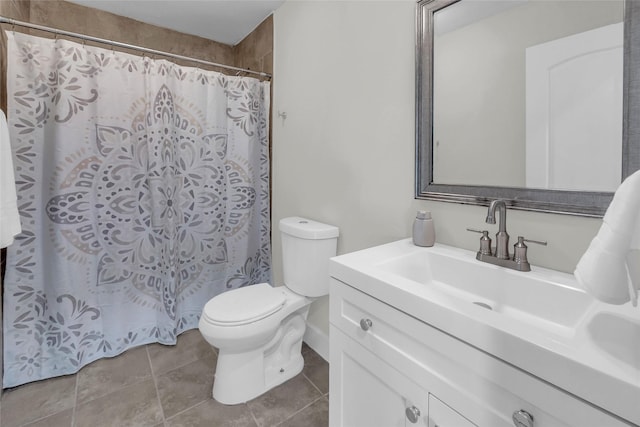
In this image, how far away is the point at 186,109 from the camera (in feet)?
6.37

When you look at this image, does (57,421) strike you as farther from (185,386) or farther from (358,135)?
(358,135)

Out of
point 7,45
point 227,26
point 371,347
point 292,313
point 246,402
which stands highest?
point 227,26

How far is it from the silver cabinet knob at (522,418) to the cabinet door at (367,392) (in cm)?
21

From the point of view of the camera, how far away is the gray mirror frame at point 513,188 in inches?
30.1

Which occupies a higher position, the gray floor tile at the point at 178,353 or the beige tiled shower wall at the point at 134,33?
the beige tiled shower wall at the point at 134,33

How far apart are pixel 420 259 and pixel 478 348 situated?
0.50m

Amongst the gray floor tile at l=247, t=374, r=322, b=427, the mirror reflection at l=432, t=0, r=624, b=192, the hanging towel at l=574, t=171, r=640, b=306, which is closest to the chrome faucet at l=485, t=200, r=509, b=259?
the mirror reflection at l=432, t=0, r=624, b=192

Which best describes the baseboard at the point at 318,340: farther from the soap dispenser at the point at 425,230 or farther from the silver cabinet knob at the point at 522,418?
the silver cabinet knob at the point at 522,418

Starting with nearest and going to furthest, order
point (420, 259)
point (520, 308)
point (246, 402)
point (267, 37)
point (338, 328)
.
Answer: point (520, 308) → point (338, 328) → point (420, 259) → point (246, 402) → point (267, 37)

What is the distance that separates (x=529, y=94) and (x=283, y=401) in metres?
1.68

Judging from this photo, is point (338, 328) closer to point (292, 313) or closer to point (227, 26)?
point (292, 313)

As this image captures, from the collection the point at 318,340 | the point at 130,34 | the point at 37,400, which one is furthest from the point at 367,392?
the point at 130,34

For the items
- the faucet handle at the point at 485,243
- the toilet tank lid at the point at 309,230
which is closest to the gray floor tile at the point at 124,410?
the toilet tank lid at the point at 309,230

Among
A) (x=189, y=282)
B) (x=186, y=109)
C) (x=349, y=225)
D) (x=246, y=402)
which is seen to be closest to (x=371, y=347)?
(x=349, y=225)
